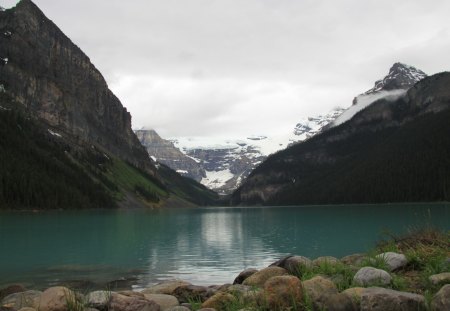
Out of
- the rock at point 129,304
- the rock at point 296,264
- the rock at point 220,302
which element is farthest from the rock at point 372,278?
the rock at point 129,304

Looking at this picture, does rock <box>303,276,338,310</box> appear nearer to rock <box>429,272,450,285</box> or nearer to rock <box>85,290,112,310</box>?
rock <box>429,272,450,285</box>

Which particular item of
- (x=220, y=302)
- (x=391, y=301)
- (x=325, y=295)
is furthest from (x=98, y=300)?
(x=391, y=301)

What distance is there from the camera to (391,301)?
1055cm

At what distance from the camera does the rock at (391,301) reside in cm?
1052

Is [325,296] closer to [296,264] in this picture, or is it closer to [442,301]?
[442,301]

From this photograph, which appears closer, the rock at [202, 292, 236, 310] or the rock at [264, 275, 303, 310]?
the rock at [264, 275, 303, 310]

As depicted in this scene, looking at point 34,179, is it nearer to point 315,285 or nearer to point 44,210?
point 44,210

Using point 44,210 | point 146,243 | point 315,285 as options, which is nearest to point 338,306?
point 315,285

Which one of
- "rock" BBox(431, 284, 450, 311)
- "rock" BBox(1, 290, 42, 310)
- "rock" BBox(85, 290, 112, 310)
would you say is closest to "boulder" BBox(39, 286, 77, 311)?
"rock" BBox(85, 290, 112, 310)

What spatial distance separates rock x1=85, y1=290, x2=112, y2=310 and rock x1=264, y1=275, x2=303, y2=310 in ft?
15.3

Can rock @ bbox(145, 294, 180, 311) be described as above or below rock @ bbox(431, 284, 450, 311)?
below

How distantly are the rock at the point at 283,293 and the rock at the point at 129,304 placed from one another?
3.38 metres

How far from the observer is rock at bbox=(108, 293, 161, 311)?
13.4m

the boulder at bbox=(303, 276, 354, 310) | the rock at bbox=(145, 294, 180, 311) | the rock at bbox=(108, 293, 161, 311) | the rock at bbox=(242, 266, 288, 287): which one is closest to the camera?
the boulder at bbox=(303, 276, 354, 310)
